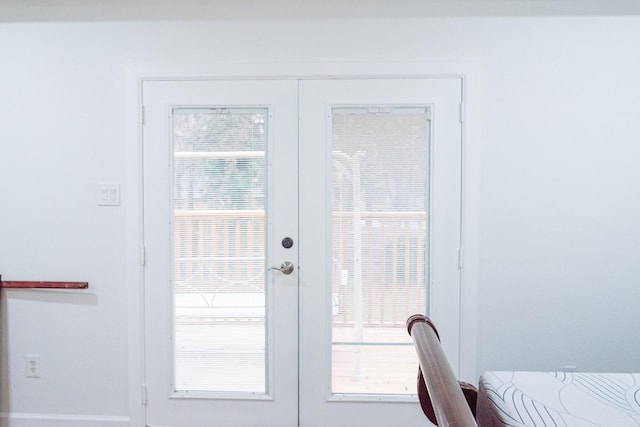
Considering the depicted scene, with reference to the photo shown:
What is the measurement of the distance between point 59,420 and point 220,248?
48.0 inches

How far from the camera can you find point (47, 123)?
197 cm

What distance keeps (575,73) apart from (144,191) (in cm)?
218

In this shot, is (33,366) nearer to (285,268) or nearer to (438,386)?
(285,268)

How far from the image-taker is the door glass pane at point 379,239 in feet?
6.23

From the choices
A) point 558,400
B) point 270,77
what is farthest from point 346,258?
point 558,400

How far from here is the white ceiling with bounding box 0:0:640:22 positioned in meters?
1.89

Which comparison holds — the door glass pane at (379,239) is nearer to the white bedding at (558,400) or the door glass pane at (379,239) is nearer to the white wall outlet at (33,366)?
the white bedding at (558,400)

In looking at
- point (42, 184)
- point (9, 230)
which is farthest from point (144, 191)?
point (9, 230)

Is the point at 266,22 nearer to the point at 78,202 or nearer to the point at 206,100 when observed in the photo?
the point at 206,100

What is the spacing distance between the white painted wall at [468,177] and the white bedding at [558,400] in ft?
2.80

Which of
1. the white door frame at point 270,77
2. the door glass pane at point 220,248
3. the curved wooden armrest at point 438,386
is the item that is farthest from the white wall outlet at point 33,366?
the curved wooden armrest at point 438,386

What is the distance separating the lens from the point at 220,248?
194 centimetres

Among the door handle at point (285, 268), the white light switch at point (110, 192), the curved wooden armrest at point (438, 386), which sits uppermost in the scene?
the white light switch at point (110, 192)

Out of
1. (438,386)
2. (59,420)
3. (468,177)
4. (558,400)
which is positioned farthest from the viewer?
(59,420)
